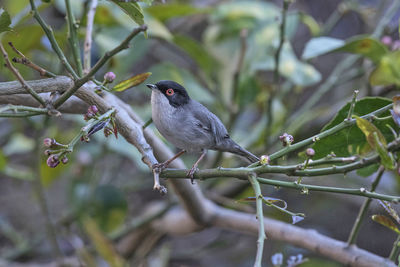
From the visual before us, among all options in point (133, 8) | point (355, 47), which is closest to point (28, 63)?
point (133, 8)

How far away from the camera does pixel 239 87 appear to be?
8.13ft

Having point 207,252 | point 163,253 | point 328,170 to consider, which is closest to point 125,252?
point 163,253

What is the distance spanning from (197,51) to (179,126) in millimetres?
840

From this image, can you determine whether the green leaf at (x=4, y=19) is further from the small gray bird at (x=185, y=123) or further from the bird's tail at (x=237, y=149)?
the bird's tail at (x=237, y=149)

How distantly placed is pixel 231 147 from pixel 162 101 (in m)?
0.34

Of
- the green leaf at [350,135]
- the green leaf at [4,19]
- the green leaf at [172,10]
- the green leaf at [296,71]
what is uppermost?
the green leaf at [172,10]

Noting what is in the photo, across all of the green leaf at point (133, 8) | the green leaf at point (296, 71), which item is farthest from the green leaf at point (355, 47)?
the green leaf at point (133, 8)

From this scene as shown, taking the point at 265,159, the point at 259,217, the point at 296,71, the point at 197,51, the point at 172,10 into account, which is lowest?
the point at 259,217

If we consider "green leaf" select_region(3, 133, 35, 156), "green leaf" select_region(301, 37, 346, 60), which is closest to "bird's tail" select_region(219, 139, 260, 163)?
"green leaf" select_region(301, 37, 346, 60)

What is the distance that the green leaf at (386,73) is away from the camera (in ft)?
Result: 6.35

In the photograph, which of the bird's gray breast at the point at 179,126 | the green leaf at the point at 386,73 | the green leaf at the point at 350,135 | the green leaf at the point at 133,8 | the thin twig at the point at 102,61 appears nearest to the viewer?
the thin twig at the point at 102,61

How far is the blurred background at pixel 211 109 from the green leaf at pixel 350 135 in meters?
0.81

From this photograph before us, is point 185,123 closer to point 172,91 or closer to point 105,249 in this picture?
point 172,91

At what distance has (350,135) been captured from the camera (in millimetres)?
1278
